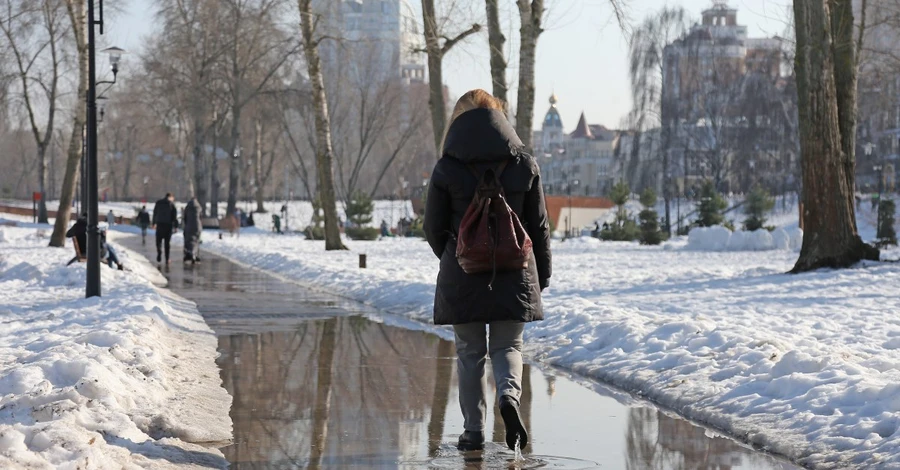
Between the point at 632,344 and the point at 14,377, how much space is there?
5243 mm

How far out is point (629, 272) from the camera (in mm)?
23078

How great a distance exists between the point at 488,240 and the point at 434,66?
20679 millimetres

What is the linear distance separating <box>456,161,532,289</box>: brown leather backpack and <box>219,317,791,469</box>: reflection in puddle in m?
1.00

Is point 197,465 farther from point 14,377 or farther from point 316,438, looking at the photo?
point 14,377

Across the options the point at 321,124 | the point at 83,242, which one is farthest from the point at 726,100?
the point at 83,242

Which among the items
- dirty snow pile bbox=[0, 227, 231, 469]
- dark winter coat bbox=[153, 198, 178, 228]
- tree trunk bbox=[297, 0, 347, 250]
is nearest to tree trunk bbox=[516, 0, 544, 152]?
dirty snow pile bbox=[0, 227, 231, 469]

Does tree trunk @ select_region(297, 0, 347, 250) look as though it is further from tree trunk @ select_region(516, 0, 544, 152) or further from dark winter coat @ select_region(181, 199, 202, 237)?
tree trunk @ select_region(516, 0, 544, 152)

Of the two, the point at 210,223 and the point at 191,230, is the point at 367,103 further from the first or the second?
the point at 191,230

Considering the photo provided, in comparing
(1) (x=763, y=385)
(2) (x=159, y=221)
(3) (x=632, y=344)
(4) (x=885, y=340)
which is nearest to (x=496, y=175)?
(1) (x=763, y=385)

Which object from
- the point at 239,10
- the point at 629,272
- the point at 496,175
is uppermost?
the point at 239,10

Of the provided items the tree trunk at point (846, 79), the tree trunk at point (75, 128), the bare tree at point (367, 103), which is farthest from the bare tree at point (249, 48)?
the tree trunk at point (846, 79)

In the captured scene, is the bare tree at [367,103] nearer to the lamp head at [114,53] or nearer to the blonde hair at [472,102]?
the lamp head at [114,53]

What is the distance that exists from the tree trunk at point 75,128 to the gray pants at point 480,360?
2284cm

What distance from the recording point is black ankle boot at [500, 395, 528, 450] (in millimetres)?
5988
